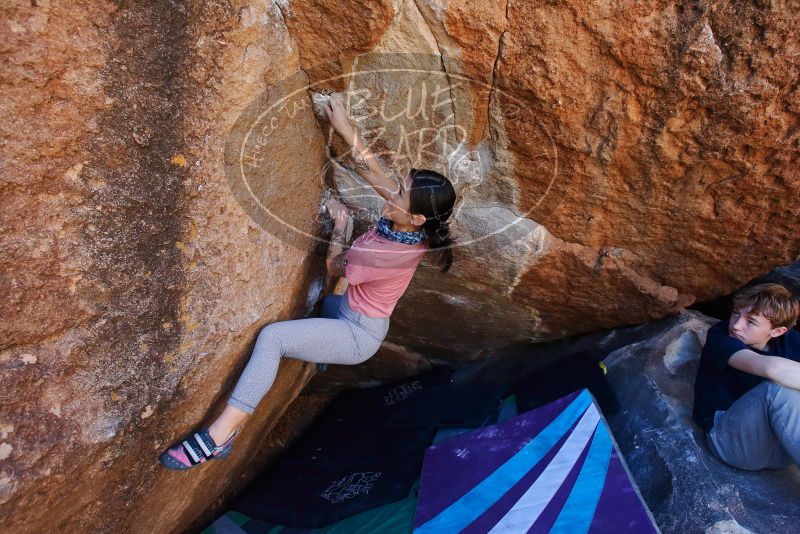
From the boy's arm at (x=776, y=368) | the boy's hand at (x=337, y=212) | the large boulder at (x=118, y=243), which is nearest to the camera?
the large boulder at (x=118, y=243)

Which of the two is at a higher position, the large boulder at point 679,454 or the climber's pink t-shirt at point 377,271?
the climber's pink t-shirt at point 377,271

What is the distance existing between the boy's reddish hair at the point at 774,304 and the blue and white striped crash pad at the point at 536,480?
697mm

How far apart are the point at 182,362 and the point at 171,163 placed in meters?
0.58

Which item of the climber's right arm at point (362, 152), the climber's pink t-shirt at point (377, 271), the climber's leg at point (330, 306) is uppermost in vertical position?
the climber's right arm at point (362, 152)

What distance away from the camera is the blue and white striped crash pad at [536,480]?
190 centimetres

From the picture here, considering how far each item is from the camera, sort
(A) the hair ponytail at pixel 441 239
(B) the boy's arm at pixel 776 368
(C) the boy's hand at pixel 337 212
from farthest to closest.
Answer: (C) the boy's hand at pixel 337 212 < (A) the hair ponytail at pixel 441 239 < (B) the boy's arm at pixel 776 368

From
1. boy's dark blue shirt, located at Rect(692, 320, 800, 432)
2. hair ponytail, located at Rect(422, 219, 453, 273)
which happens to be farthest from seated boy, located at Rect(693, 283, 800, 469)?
hair ponytail, located at Rect(422, 219, 453, 273)

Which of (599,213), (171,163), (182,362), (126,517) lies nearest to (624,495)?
(599,213)

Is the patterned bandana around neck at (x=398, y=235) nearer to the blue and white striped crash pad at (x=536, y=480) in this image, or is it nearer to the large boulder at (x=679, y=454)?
the blue and white striped crash pad at (x=536, y=480)

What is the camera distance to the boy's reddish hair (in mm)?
2168

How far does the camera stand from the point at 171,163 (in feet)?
5.05

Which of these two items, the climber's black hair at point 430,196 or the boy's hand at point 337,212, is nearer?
the climber's black hair at point 430,196

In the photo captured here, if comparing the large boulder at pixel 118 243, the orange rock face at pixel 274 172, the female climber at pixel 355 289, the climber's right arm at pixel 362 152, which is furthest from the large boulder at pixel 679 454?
the large boulder at pixel 118 243

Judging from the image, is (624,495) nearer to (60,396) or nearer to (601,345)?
(601,345)
